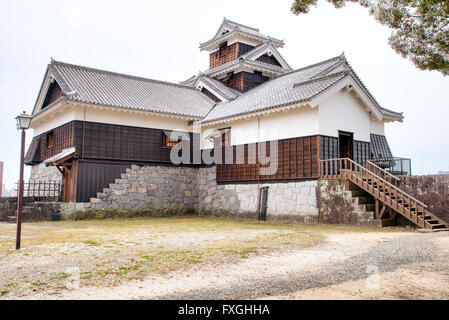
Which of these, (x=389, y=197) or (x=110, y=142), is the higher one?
(x=110, y=142)

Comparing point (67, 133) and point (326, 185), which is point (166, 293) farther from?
point (67, 133)

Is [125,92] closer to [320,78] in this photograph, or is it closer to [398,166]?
[320,78]

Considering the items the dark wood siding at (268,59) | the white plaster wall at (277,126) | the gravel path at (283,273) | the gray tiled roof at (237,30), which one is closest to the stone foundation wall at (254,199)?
the white plaster wall at (277,126)

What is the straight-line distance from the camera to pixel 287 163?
1731 centimetres

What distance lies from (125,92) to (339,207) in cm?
1333

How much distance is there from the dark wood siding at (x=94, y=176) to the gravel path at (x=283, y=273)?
42.7 ft

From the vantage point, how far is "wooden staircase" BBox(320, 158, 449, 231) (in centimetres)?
1274

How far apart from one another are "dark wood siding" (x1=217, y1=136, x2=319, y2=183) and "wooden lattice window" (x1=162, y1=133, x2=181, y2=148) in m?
3.51

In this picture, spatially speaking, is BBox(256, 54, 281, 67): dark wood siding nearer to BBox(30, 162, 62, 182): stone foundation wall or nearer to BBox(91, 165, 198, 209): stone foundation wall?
BBox(91, 165, 198, 209): stone foundation wall

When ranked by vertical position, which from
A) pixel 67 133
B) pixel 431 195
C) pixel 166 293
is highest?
pixel 67 133

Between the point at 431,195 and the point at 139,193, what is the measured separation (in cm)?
1364

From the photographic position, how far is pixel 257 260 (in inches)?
295

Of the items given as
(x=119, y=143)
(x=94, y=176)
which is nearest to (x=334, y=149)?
(x=119, y=143)
